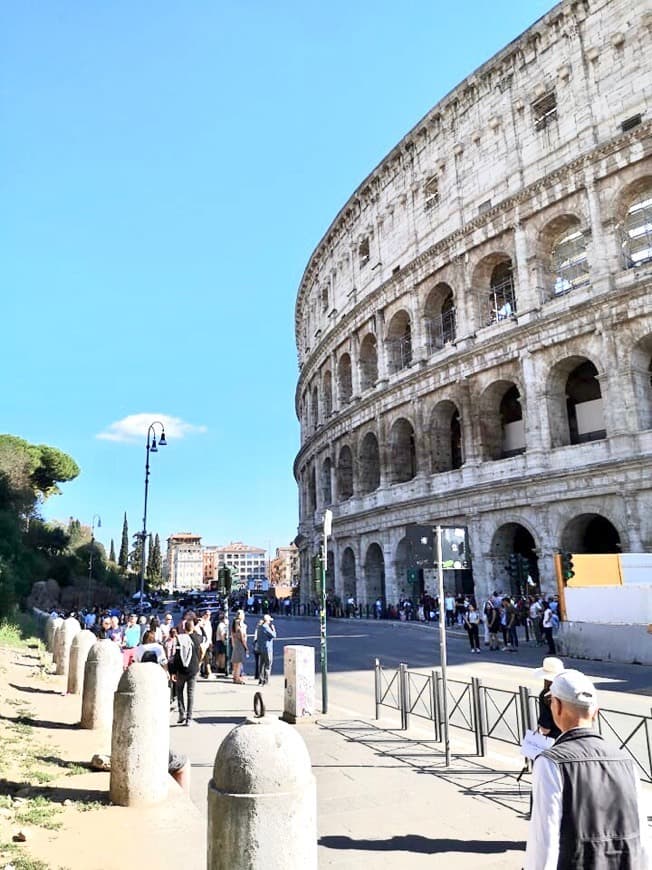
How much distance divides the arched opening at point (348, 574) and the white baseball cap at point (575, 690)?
1354 inches

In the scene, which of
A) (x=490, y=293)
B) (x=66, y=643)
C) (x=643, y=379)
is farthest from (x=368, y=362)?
(x=66, y=643)

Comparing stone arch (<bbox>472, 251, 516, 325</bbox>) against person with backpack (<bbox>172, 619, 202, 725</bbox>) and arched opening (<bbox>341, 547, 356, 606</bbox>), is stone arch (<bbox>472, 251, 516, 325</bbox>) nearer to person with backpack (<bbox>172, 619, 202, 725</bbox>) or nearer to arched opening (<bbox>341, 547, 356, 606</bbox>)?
arched opening (<bbox>341, 547, 356, 606</bbox>)

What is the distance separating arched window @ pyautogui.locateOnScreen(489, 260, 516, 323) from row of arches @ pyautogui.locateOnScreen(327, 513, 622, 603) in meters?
9.91

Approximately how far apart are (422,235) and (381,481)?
1263cm

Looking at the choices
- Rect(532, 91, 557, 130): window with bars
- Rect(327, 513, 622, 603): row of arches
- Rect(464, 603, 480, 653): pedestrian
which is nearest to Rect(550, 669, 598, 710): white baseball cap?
Rect(464, 603, 480, 653): pedestrian

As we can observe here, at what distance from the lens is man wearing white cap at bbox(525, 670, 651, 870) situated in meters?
2.43

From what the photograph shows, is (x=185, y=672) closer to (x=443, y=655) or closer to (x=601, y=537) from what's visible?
(x=443, y=655)

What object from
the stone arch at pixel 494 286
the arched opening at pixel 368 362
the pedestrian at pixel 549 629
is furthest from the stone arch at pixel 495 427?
the pedestrian at pixel 549 629

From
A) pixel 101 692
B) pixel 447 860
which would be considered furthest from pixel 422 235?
pixel 447 860

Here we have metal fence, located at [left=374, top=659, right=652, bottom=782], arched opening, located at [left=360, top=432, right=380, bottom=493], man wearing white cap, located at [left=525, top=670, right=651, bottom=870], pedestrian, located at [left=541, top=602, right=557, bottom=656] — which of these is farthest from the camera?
arched opening, located at [left=360, top=432, right=380, bottom=493]

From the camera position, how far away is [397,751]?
26.0 ft

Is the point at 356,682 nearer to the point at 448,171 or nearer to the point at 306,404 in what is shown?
the point at 448,171

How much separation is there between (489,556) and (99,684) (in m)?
20.0

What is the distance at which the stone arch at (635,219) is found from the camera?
23.9 metres
